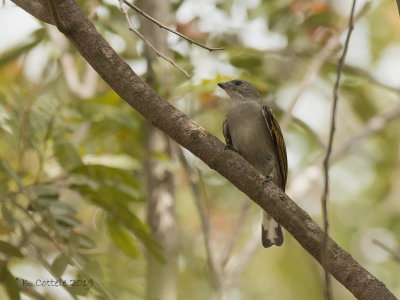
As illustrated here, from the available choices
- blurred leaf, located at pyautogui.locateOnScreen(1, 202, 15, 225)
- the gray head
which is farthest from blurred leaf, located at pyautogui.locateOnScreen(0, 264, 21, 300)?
the gray head

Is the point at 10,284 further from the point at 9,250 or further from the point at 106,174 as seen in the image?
the point at 106,174

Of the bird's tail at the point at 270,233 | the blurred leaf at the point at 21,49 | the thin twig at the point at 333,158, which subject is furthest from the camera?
the thin twig at the point at 333,158

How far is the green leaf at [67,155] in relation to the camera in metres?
4.23

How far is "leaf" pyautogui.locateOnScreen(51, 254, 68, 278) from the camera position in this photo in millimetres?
3248

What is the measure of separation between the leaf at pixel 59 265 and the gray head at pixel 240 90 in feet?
8.48

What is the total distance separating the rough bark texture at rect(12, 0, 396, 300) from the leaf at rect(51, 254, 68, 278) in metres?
0.84

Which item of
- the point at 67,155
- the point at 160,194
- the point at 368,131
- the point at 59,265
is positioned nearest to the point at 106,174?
the point at 67,155

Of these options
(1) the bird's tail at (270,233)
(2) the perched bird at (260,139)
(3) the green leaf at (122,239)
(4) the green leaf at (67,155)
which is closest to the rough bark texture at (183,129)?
(4) the green leaf at (67,155)

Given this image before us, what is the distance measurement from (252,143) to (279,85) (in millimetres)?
1452

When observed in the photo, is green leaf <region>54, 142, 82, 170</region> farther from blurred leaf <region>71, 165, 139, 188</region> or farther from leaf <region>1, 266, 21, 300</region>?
leaf <region>1, 266, 21, 300</region>

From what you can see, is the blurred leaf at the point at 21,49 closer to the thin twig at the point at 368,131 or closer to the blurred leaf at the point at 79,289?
→ the thin twig at the point at 368,131

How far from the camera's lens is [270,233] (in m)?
5.25

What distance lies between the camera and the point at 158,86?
5102mm

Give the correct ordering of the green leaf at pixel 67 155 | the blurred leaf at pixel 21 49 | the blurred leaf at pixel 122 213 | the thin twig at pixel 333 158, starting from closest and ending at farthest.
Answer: the blurred leaf at pixel 122 213
the green leaf at pixel 67 155
the blurred leaf at pixel 21 49
the thin twig at pixel 333 158
